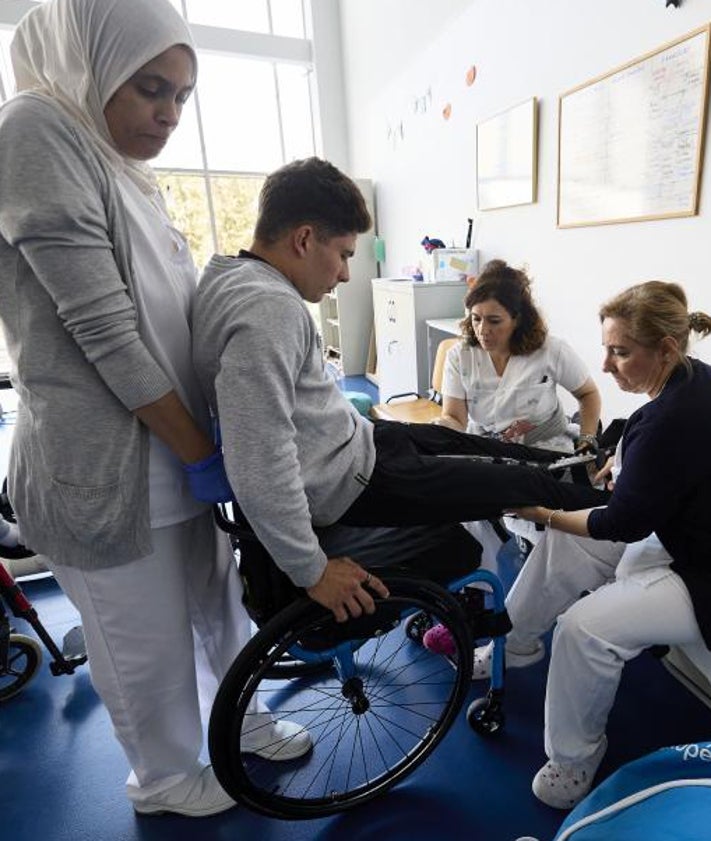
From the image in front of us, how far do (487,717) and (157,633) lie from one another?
2.82ft

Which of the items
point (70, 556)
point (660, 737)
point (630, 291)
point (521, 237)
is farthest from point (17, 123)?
point (521, 237)

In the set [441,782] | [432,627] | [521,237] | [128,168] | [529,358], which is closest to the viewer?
[128,168]

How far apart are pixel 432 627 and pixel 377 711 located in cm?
29

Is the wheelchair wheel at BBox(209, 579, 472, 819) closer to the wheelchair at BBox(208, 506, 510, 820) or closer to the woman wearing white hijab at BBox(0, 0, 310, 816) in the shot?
the wheelchair at BBox(208, 506, 510, 820)

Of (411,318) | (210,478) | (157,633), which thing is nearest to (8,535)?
(157,633)

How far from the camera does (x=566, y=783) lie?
1103 mm

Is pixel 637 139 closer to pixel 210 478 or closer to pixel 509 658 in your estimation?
pixel 509 658

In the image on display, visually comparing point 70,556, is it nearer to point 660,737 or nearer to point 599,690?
point 599,690

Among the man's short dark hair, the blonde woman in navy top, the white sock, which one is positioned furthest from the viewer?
the white sock

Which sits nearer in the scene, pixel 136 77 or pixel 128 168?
pixel 136 77

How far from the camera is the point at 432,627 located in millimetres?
1557

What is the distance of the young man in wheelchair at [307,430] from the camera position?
750 mm

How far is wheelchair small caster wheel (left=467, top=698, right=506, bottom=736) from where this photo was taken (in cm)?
128

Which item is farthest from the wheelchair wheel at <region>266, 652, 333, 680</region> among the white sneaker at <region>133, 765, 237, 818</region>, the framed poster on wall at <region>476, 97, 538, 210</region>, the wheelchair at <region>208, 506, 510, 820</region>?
the framed poster on wall at <region>476, 97, 538, 210</region>
